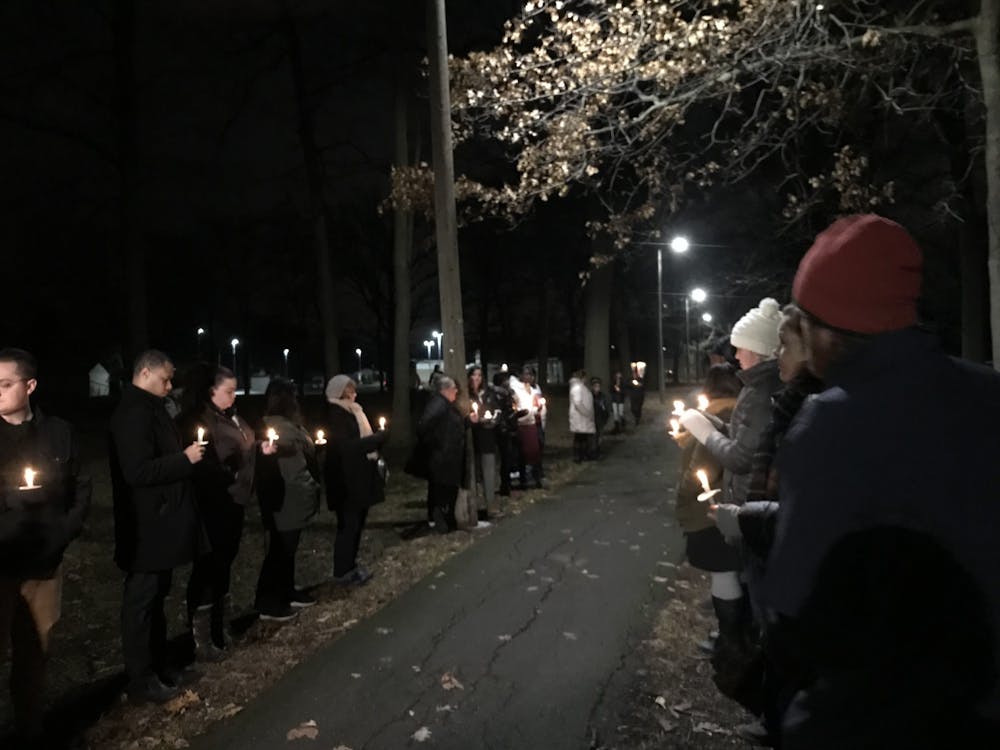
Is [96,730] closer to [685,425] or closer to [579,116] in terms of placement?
[685,425]

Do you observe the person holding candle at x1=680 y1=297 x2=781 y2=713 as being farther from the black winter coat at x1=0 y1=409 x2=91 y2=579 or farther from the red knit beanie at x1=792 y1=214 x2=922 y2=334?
the black winter coat at x1=0 y1=409 x2=91 y2=579

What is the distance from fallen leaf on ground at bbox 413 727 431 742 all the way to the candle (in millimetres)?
2356

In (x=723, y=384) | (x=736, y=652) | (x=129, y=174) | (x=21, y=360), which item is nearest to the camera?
(x=21, y=360)

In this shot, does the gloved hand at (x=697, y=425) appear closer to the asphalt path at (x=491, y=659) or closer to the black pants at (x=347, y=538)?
the asphalt path at (x=491, y=659)

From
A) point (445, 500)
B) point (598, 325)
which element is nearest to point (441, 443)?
point (445, 500)

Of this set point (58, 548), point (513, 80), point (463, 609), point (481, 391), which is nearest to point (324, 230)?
point (481, 391)

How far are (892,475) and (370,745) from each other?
3562 mm

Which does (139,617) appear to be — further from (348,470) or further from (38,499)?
(348,470)

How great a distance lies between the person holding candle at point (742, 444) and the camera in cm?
420

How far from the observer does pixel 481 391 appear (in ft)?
39.1

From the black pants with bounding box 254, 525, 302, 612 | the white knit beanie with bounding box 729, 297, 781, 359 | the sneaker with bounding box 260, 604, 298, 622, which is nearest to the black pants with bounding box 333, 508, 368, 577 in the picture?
the black pants with bounding box 254, 525, 302, 612

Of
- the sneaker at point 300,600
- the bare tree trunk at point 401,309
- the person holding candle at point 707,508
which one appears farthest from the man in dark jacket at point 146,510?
the bare tree trunk at point 401,309

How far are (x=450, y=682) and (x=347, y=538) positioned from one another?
2528mm

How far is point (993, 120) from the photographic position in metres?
6.86
